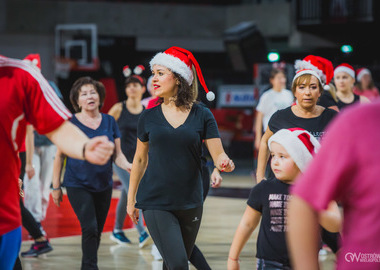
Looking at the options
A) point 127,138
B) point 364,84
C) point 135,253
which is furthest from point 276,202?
point 364,84

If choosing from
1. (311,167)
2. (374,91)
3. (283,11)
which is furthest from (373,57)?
(311,167)

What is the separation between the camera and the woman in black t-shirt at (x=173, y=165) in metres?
4.15

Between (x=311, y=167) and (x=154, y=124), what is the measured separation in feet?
8.36

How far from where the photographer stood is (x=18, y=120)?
2.72m

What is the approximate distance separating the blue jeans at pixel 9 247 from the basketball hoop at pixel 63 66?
1971 centimetres

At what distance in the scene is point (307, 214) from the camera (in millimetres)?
1823

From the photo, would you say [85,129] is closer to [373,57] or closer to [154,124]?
[154,124]

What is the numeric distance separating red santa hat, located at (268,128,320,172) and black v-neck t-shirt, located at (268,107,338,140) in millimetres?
1594

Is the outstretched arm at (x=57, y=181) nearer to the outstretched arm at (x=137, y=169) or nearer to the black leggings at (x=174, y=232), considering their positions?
the outstretched arm at (x=137, y=169)

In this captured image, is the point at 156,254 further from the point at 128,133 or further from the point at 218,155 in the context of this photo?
the point at 218,155

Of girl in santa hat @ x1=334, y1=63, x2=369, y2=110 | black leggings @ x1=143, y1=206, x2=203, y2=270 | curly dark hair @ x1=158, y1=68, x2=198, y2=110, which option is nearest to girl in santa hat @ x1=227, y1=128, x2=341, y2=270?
black leggings @ x1=143, y1=206, x2=203, y2=270

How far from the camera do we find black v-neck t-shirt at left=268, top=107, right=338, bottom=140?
495cm

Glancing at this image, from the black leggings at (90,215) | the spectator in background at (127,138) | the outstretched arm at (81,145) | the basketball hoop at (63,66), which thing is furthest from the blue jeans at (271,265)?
the basketball hoop at (63,66)

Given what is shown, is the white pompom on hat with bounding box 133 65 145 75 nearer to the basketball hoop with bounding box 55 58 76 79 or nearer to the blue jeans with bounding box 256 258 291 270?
the blue jeans with bounding box 256 258 291 270
